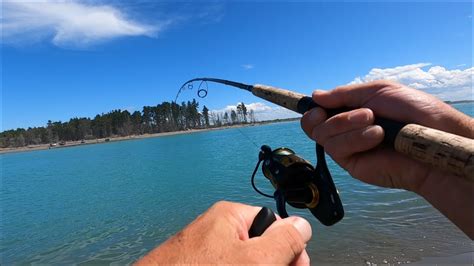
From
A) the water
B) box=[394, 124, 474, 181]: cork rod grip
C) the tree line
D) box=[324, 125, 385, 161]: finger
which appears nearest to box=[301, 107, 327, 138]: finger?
box=[324, 125, 385, 161]: finger

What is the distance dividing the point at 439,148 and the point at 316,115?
0.77 m

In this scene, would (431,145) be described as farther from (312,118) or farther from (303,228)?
(303,228)

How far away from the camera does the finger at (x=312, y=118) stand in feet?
7.20

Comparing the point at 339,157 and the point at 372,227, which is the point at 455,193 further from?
the point at 372,227

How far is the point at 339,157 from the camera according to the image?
2209 mm

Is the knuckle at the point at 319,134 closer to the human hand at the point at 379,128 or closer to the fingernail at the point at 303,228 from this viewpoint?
the human hand at the point at 379,128

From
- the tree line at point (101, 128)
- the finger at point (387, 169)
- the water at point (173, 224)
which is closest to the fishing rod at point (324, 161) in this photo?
the finger at point (387, 169)

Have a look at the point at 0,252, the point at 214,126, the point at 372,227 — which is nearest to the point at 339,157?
the point at 372,227

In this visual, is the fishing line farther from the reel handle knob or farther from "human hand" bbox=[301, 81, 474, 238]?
the reel handle knob

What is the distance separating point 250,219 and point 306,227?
0.17 metres

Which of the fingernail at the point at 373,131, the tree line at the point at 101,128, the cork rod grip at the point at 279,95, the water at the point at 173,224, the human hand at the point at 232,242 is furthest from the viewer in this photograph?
the tree line at the point at 101,128

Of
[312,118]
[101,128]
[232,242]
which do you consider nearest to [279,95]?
[312,118]

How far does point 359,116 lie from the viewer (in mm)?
1946

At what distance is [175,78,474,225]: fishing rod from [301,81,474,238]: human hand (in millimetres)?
73
